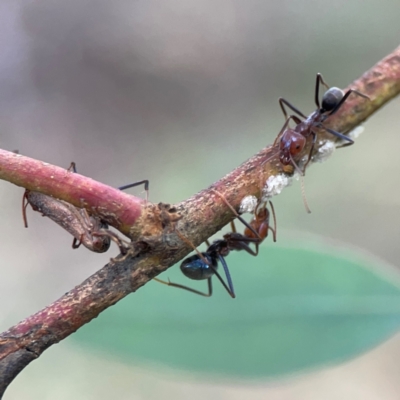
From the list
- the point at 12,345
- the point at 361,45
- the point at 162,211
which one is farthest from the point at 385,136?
the point at 12,345

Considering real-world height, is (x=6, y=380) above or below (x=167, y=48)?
below

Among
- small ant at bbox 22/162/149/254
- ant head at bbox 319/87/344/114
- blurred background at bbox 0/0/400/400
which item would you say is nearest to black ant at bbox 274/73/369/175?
ant head at bbox 319/87/344/114

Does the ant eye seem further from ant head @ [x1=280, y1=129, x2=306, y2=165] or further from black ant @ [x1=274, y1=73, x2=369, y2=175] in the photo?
ant head @ [x1=280, y1=129, x2=306, y2=165]

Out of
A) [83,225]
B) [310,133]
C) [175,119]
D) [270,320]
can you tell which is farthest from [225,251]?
[175,119]

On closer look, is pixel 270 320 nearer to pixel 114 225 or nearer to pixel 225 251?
pixel 225 251

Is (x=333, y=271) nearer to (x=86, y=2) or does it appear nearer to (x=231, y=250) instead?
(x=231, y=250)

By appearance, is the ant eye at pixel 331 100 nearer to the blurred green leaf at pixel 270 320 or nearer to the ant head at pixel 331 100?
the ant head at pixel 331 100
